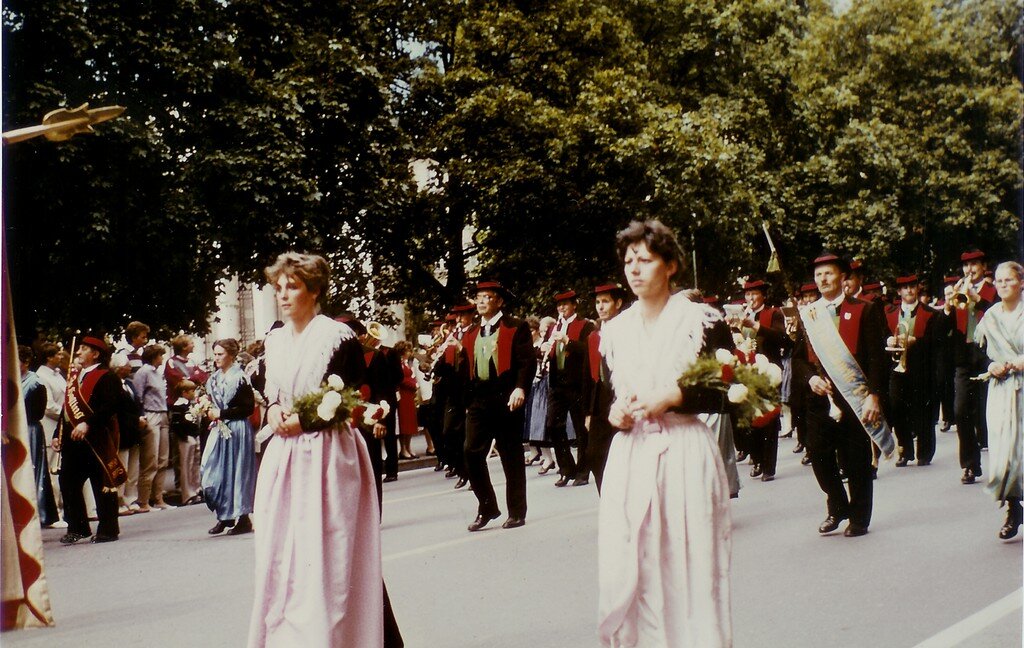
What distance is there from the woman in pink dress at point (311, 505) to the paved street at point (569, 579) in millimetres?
901

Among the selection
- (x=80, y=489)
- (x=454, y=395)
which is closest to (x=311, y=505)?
(x=454, y=395)

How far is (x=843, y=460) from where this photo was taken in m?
8.61

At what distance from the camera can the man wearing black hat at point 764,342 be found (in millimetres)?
12125

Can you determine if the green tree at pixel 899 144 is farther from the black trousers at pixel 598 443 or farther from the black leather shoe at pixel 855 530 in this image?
the black trousers at pixel 598 443

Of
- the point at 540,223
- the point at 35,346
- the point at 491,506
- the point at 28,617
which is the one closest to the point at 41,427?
the point at 35,346

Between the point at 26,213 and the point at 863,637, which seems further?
the point at 26,213

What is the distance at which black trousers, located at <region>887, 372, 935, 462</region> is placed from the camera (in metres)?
12.6

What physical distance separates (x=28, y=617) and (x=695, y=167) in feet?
68.9

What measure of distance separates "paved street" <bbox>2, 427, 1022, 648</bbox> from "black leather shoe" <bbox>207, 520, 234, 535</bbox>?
163 millimetres

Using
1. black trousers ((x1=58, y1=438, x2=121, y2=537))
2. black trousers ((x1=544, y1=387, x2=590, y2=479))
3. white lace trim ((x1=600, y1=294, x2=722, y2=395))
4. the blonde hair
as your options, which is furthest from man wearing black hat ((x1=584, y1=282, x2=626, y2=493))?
black trousers ((x1=58, y1=438, x2=121, y2=537))

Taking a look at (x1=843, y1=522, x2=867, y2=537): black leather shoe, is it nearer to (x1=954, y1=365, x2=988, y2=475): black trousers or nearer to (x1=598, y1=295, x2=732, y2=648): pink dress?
(x1=954, y1=365, x2=988, y2=475): black trousers

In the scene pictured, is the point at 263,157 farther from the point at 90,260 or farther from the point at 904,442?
the point at 904,442

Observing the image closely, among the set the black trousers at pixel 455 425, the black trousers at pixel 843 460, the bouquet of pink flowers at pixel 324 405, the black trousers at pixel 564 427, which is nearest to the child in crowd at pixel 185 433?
the black trousers at pixel 455 425

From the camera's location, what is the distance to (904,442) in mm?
12766
